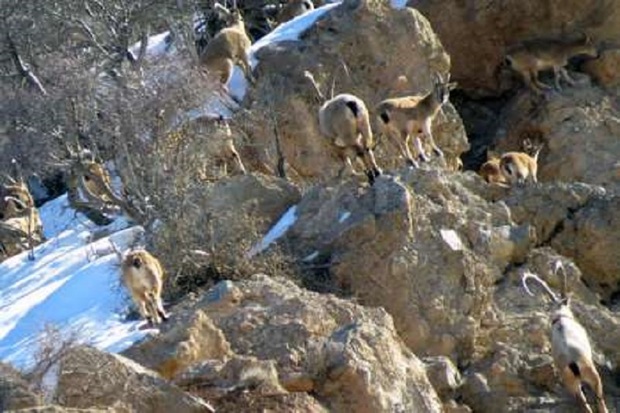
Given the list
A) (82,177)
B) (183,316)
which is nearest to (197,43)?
(82,177)

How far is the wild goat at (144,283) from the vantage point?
16.9 m

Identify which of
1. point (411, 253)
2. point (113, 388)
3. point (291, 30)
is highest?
point (113, 388)

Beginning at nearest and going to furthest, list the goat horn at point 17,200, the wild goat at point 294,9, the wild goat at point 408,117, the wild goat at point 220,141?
1. the wild goat at point 408,117
2. the wild goat at point 220,141
3. the goat horn at point 17,200
4. the wild goat at point 294,9

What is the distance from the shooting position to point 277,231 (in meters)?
19.5

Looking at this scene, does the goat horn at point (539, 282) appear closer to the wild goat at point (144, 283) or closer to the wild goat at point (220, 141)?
the wild goat at point (144, 283)

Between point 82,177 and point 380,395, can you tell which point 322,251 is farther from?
point 82,177

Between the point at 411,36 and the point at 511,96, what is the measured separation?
11.1ft

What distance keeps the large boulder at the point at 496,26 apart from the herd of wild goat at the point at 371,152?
88 cm

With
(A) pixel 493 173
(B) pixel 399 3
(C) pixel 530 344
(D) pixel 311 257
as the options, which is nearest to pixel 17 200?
(B) pixel 399 3

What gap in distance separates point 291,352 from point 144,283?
2.07 metres

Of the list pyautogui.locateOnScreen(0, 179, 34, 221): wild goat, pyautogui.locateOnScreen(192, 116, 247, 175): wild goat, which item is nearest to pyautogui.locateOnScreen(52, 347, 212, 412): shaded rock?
pyautogui.locateOnScreen(192, 116, 247, 175): wild goat

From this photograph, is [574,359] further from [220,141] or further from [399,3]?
[399,3]

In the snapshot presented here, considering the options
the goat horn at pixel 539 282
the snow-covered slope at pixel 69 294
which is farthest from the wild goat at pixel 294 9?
the goat horn at pixel 539 282

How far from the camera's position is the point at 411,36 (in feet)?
84.8
